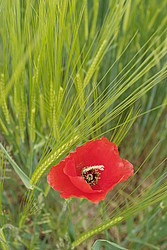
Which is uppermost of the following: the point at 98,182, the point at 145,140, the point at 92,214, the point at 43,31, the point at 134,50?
the point at 43,31

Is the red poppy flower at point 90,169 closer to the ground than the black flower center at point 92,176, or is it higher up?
higher up

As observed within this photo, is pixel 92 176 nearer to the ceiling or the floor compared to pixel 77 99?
nearer to the floor

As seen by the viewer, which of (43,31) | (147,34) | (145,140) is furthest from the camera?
(145,140)

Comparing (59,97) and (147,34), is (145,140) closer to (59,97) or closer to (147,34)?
(147,34)

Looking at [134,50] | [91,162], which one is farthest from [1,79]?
[134,50]

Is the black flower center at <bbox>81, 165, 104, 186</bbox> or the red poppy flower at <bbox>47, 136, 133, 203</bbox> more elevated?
the red poppy flower at <bbox>47, 136, 133, 203</bbox>
